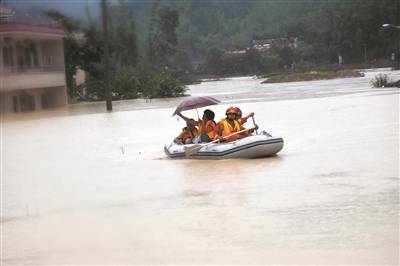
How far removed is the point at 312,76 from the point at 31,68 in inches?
1177

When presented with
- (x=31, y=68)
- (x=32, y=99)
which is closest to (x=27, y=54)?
(x=31, y=68)

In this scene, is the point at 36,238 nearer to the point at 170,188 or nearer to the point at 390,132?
the point at 170,188

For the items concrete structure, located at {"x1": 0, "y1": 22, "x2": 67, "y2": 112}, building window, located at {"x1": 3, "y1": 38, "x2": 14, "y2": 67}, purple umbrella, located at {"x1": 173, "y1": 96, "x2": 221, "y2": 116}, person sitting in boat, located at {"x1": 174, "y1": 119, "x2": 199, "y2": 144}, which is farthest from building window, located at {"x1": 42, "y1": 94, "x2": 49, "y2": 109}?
purple umbrella, located at {"x1": 173, "y1": 96, "x2": 221, "y2": 116}

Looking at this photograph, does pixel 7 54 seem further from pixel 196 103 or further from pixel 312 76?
pixel 312 76

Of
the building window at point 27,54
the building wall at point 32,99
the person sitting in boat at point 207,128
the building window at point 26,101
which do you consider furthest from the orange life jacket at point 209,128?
the building window at point 26,101

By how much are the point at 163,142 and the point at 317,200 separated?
37.9ft

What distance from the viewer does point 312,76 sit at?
210 ft

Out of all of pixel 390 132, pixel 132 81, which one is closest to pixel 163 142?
pixel 390 132

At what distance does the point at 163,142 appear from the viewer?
73.3ft

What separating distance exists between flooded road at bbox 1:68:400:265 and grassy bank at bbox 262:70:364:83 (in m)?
37.3

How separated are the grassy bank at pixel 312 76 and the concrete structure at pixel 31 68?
2347 centimetres

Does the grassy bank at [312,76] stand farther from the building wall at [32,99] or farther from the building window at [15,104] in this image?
the building window at [15,104]

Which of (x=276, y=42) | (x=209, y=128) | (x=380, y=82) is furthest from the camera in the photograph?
(x=276, y=42)

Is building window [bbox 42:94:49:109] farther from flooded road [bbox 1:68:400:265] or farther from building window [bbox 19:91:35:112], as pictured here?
flooded road [bbox 1:68:400:265]
